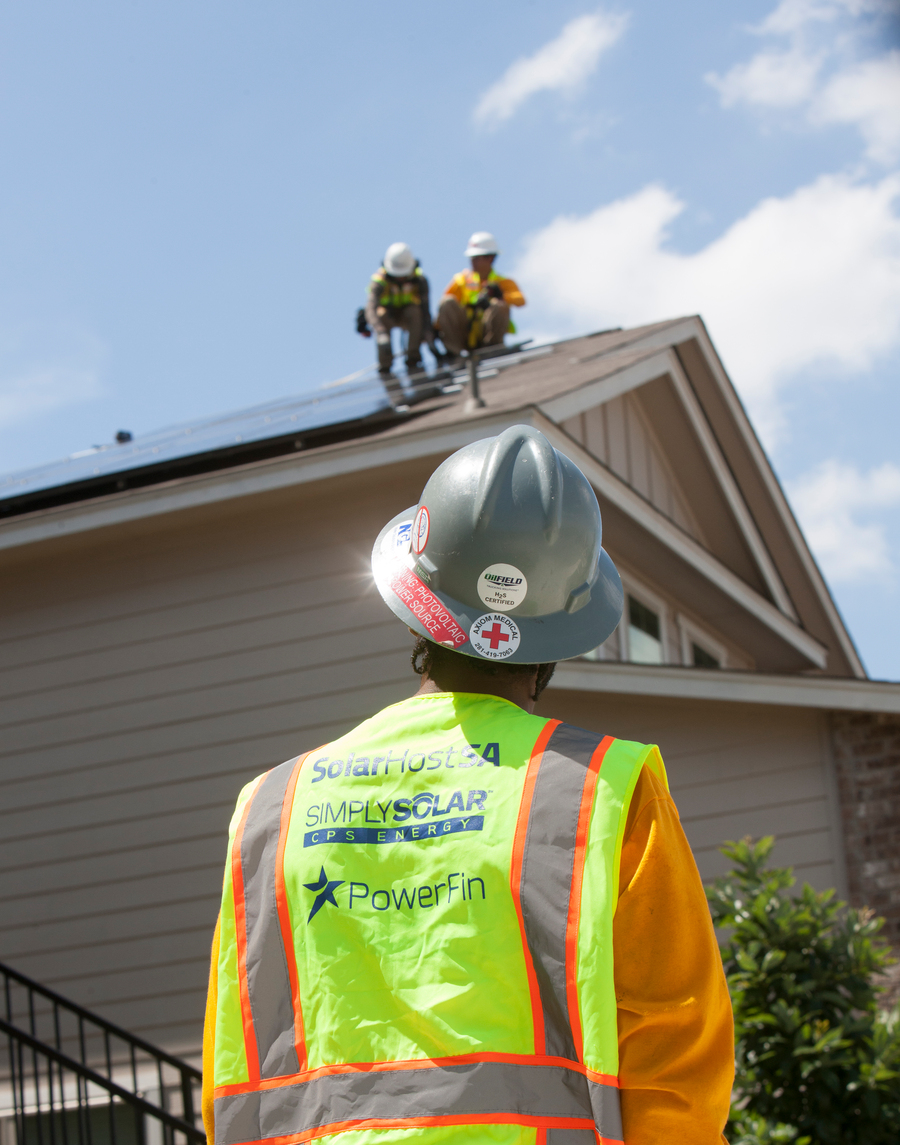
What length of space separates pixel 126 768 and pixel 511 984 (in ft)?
23.7

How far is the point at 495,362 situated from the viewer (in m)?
11.9

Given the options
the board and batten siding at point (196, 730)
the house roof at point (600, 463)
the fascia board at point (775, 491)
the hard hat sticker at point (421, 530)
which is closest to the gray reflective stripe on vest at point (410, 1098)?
the hard hat sticker at point (421, 530)

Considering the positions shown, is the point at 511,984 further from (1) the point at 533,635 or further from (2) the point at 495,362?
(2) the point at 495,362

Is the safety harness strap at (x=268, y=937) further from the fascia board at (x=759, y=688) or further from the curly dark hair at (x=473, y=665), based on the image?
the fascia board at (x=759, y=688)

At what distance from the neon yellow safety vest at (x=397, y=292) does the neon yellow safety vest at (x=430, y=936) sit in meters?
11.6

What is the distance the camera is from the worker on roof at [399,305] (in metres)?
13.1

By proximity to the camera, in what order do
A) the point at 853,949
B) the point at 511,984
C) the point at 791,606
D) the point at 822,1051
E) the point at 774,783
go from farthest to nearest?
the point at 791,606, the point at 774,783, the point at 853,949, the point at 822,1051, the point at 511,984

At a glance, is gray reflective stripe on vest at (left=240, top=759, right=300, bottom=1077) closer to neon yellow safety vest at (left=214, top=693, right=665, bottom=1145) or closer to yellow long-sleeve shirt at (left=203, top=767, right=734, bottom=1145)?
neon yellow safety vest at (left=214, top=693, right=665, bottom=1145)

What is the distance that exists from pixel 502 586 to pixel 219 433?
898 cm

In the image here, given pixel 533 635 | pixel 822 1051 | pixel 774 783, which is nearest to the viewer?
pixel 533 635

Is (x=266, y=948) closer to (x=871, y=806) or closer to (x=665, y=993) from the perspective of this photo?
(x=665, y=993)

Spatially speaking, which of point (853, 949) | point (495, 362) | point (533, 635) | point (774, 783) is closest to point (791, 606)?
point (495, 362)

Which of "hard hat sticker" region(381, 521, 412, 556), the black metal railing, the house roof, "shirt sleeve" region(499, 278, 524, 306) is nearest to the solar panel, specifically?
the house roof

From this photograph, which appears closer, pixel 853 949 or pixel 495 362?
pixel 853 949
